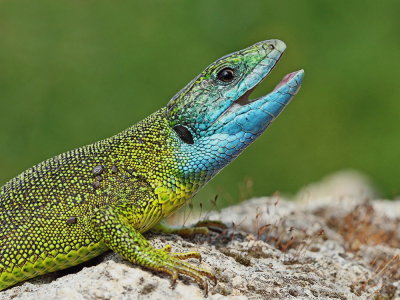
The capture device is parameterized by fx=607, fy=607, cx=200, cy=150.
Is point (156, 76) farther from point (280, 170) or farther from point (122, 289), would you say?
point (122, 289)

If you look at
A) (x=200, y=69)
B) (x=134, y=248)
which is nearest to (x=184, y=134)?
(x=134, y=248)

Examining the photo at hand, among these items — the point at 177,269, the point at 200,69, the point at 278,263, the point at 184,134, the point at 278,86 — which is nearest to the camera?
the point at 177,269

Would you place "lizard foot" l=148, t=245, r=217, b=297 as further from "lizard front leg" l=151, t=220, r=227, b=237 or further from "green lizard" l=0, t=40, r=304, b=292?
"lizard front leg" l=151, t=220, r=227, b=237

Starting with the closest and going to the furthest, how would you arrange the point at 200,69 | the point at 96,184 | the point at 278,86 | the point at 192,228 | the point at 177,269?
the point at 177,269 < the point at 96,184 < the point at 278,86 < the point at 192,228 < the point at 200,69

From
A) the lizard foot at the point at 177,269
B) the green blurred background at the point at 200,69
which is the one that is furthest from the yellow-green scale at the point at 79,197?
the green blurred background at the point at 200,69

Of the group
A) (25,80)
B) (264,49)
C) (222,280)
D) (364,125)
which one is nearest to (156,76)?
(25,80)

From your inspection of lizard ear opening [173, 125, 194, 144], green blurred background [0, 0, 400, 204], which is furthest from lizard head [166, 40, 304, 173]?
green blurred background [0, 0, 400, 204]

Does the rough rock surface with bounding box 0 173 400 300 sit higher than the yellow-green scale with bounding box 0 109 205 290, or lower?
lower

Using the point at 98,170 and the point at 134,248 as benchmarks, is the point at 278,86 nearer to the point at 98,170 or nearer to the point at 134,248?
the point at 98,170
